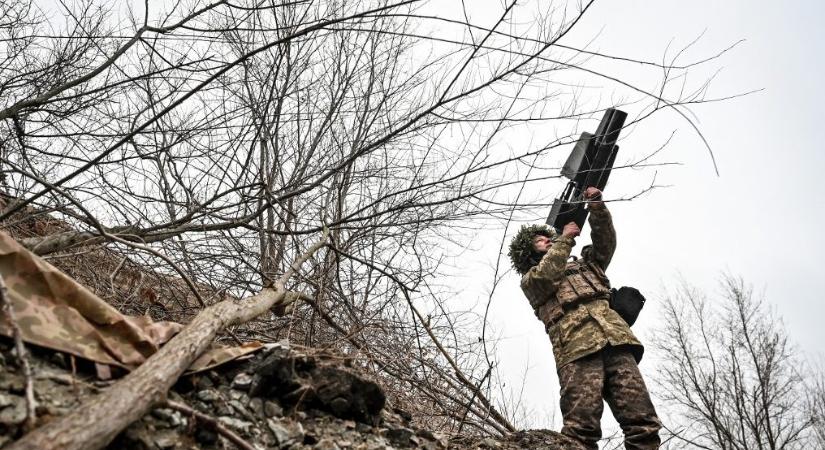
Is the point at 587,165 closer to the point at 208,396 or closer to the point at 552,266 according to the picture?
the point at 552,266

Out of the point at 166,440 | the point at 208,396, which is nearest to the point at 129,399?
the point at 166,440

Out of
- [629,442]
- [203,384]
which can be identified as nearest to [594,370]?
[629,442]

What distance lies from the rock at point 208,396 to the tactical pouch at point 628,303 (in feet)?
9.84

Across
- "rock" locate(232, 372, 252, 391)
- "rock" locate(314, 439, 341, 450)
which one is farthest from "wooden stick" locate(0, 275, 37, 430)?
"rock" locate(314, 439, 341, 450)

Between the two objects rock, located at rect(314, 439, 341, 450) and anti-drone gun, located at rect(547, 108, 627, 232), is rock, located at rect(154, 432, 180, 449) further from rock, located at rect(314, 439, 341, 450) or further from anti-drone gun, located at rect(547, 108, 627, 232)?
anti-drone gun, located at rect(547, 108, 627, 232)

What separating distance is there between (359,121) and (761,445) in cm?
1043

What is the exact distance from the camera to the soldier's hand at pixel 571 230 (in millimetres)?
3816

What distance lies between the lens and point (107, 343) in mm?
1661

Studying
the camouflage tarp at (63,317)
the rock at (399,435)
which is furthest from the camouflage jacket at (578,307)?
the camouflage tarp at (63,317)

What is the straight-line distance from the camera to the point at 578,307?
3656mm

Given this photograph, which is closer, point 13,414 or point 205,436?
point 13,414

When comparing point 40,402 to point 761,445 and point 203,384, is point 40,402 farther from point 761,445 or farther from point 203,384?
point 761,445

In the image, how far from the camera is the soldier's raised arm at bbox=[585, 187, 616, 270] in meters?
3.73

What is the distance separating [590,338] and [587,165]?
121cm
